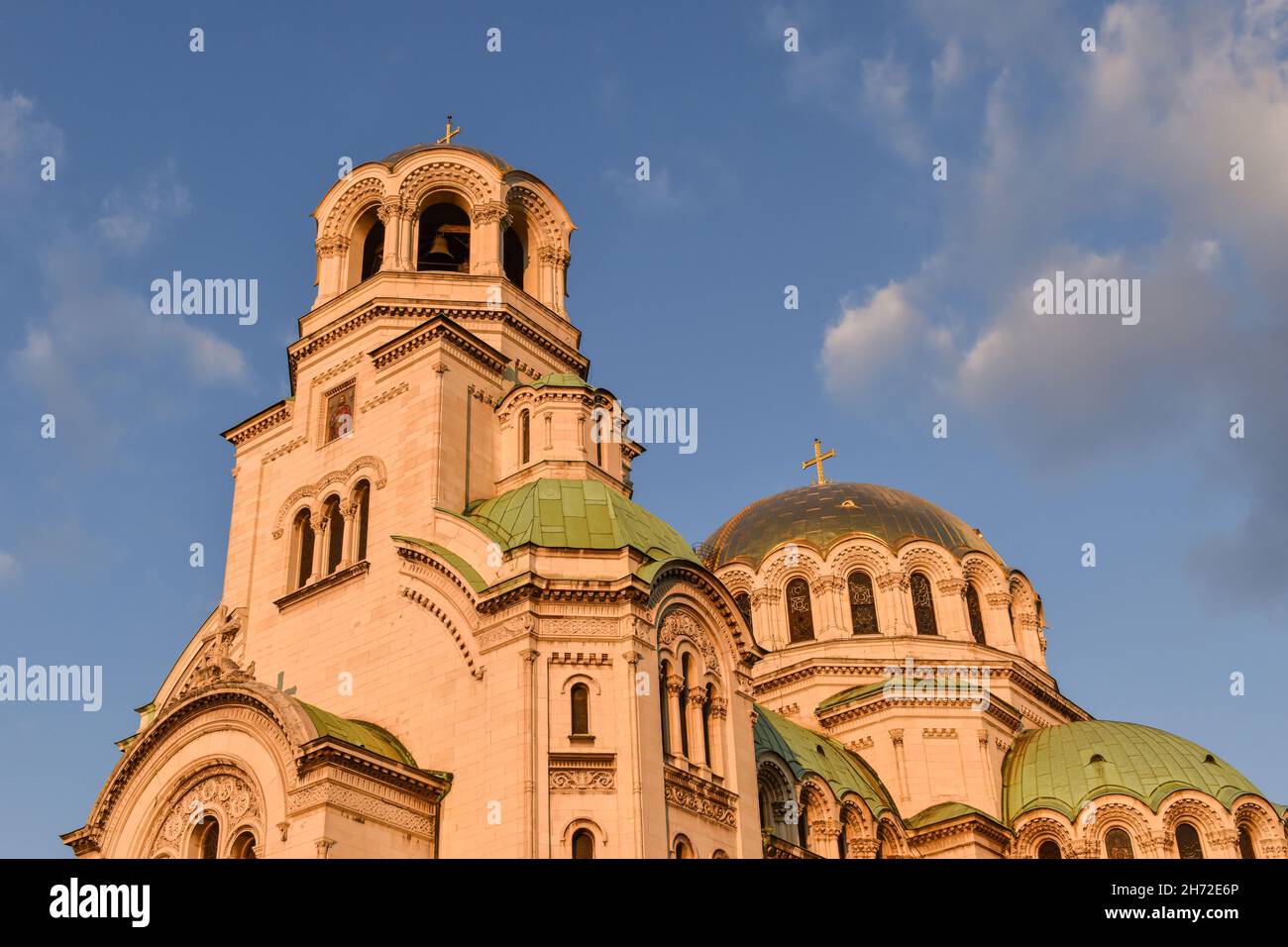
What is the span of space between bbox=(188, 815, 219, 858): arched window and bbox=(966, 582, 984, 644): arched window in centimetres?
2749

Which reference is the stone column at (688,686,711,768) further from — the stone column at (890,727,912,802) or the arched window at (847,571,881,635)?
the arched window at (847,571,881,635)

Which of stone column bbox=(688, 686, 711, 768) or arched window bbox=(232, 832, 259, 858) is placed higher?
stone column bbox=(688, 686, 711, 768)

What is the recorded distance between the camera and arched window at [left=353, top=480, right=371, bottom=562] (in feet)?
105

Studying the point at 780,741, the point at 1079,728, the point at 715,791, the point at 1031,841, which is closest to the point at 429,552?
the point at 715,791

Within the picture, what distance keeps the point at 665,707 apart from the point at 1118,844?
58.6 feet

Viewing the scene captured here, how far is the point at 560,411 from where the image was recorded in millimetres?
33156

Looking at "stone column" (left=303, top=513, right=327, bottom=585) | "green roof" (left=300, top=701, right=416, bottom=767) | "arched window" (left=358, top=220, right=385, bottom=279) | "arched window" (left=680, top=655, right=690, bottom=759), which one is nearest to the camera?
"green roof" (left=300, top=701, right=416, bottom=767)

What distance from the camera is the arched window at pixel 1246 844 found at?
130 ft

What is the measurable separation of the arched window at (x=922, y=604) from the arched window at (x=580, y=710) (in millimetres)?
21676

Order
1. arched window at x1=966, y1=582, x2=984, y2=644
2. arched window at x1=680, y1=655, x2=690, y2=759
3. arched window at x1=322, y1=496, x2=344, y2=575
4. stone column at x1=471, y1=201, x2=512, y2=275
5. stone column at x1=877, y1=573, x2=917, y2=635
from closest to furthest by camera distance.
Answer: arched window at x1=680, y1=655, x2=690, y2=759 < arched window at x1=322, y1=496, x2=344, y2=575 < stone column at x1=471, y1=201, x2=512, y2=275 < stone column at x1=877, y1=573, x2=917, y2=635 < arched window at x1=966, y1=582, x2=984, y2=644

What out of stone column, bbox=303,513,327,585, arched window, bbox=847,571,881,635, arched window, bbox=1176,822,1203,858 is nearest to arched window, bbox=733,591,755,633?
arched window, bbox=847,571,881,635

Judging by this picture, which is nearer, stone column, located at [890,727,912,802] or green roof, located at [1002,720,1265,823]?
green roof, located at [1002,720,1265,823]

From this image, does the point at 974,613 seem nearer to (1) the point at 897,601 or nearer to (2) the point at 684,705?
(1) the point at 897,601
